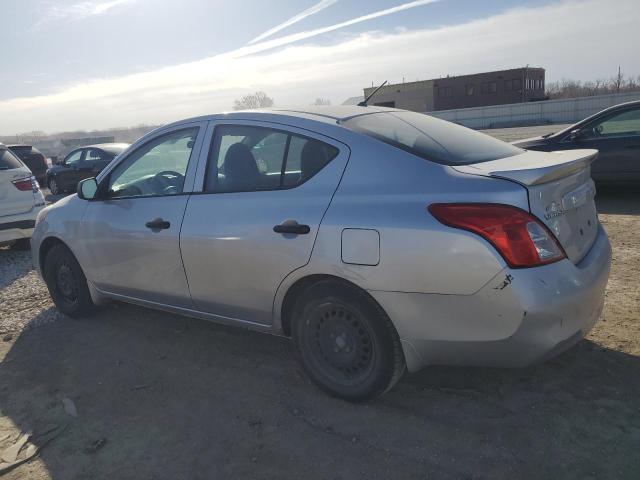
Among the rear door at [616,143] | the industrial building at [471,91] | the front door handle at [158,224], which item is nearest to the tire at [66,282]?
the front door handle at [158,224]

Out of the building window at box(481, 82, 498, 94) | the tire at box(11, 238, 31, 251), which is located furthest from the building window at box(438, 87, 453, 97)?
the tire at box(11, 238, 31, 251)

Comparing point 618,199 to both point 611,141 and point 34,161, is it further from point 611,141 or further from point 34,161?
point 34,161

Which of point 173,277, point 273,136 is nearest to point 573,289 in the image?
point 273,136

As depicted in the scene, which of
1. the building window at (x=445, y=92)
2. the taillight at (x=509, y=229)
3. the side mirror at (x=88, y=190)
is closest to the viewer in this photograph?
the taillight at (x=509, y=229)

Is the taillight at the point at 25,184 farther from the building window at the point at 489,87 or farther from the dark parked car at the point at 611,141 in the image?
the building window at the point at 489,87

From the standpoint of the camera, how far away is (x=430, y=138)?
3.15m

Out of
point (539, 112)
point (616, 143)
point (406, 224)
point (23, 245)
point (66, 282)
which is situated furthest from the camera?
point (539, 112)

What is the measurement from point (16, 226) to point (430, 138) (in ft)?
20.9

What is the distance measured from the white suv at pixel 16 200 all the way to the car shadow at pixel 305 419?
395 centimetres

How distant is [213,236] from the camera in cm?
335

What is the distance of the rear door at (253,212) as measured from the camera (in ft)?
9.74

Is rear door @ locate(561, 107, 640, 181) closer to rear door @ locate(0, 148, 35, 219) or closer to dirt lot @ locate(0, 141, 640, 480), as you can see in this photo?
dirt lot @ locate(0, 141, 640, 480)

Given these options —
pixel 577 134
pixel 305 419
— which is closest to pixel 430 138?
pixel 305 419

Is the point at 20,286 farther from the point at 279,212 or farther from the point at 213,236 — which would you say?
the point at 279,212
